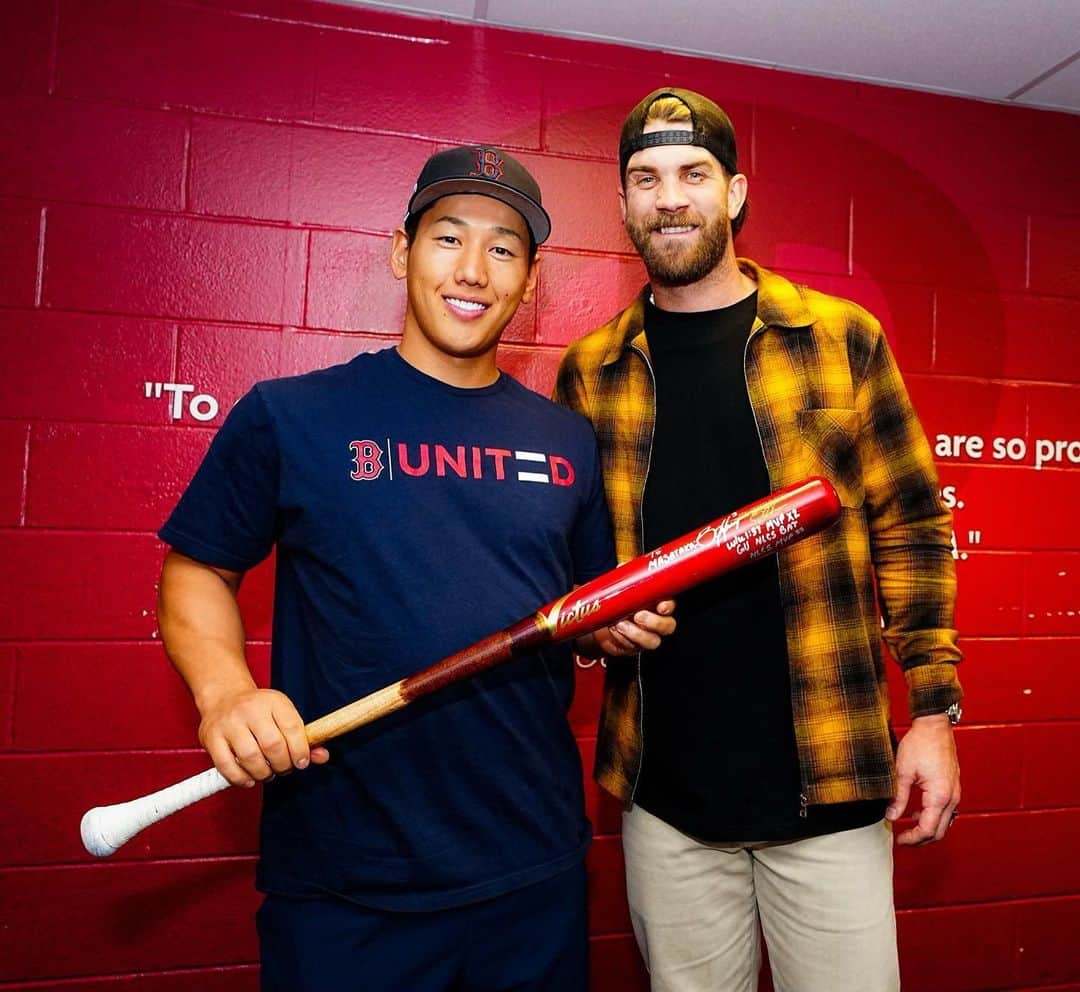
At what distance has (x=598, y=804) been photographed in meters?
1.92

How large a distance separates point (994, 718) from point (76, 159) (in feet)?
8.65

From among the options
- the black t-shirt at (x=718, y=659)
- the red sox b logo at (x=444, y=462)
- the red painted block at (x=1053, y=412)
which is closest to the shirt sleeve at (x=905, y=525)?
the black t-shirt at (x=718, y=659)

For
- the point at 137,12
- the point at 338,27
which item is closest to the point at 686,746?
the point at 338,27

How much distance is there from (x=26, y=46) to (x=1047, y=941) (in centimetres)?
335

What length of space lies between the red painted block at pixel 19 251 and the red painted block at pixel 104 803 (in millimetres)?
990

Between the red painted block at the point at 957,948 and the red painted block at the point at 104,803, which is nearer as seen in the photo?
the red painted block at the point at 104,803

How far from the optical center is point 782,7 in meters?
1.81

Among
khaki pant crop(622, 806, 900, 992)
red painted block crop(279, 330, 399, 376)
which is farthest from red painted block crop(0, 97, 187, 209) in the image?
khaki pant crop(622, 806, 900, 992)

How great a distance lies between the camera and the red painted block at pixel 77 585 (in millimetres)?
1685

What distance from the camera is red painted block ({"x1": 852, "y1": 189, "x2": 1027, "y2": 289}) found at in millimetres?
2111

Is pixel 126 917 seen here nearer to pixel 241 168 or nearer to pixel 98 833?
pixel 98 833

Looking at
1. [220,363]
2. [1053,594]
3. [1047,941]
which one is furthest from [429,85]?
[1047,941]

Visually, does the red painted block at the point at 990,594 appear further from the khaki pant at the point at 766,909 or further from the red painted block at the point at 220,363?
the red painted block at the point at 220,363

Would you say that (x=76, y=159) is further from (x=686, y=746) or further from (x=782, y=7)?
(x=686, y=746)
